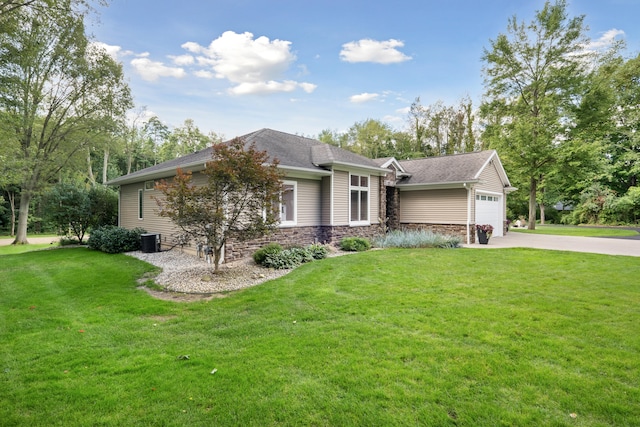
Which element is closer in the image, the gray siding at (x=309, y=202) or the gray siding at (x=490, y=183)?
the gray siding at (x=309, y=202)

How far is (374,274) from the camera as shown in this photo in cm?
758

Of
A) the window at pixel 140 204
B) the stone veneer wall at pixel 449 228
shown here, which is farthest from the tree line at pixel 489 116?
the stone veneer wall at pixel 449 228

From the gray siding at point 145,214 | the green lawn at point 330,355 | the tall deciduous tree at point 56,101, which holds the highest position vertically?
the tall deciduous tree at point 56,101

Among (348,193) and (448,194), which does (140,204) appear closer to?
(348,193)

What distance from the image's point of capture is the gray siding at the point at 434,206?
14.7 metres

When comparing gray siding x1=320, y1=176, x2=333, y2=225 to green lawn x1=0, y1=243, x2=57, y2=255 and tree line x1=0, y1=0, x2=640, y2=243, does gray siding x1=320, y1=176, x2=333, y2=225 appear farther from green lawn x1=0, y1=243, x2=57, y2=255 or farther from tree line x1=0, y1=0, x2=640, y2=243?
green lawn x1=0, y1=243, x2=57, y2=255

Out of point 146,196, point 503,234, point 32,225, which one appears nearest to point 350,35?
point 146,196

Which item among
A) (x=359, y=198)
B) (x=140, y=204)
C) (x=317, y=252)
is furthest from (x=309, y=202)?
(x=140, y=204)

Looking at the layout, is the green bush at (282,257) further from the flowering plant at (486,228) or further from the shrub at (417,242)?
the flowering plant at (486,228)

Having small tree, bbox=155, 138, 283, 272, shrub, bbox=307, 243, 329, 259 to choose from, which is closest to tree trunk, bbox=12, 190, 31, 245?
small tree, bbox=155, 138, 283, 272

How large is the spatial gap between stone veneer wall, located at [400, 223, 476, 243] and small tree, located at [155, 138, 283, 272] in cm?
1010

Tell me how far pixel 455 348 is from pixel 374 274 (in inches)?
154

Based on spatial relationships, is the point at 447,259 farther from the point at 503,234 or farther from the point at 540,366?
the point at 503,234

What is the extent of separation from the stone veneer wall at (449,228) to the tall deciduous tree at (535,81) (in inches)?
415
